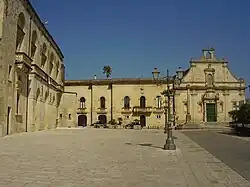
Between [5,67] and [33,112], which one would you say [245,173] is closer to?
[5,67]

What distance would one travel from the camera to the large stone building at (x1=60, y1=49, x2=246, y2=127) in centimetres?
5594

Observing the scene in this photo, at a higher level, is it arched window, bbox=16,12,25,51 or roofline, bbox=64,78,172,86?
arched window, bbox=16,12,25,51

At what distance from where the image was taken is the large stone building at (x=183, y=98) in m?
55.9

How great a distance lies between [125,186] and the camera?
6688 millimetres

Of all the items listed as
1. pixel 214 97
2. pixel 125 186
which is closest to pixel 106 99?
pixel 214 97

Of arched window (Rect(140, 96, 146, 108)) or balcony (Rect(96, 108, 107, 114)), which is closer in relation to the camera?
arched window (Rect(140, 96, 146, 108))

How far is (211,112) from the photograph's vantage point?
5650 centimetres

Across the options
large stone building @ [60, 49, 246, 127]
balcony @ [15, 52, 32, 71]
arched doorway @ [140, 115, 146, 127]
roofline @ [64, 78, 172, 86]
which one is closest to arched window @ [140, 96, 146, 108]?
large stone building @ [60, 49, 246, 127]

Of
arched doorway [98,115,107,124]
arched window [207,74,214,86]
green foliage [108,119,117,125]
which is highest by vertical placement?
arched window [207,74,214,86]

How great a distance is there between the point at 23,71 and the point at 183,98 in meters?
34.9

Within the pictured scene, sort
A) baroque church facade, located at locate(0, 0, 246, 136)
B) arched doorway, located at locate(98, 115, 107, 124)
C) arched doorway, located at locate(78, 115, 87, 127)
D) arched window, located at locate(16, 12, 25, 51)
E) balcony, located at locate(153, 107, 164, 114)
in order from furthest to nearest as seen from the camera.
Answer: arched doorway, located at locate(78, 115, 87, 127) → arched doorway, located at locate(98, 115, 107, 124) → balcony, located at locate(153, 107, 164, 114) → baroque church facade, located at locate(0, 0, 246, 136) → arched window, located at locate(16, 12, 25, 51)

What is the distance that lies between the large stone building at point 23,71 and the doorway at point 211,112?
93.0ft

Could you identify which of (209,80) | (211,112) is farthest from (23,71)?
(211,112)

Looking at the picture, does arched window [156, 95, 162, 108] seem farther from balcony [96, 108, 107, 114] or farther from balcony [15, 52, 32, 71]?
balcony [15, 52, 32, 71]
